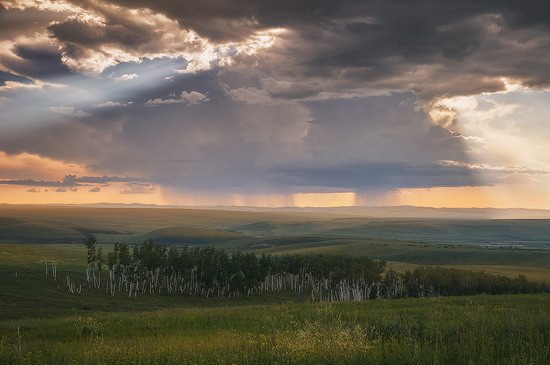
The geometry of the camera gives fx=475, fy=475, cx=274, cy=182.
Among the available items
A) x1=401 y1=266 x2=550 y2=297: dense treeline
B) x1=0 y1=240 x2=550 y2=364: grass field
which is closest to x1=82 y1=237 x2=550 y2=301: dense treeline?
x1=401 y1=266 x2=550 y2=297: dense treeline

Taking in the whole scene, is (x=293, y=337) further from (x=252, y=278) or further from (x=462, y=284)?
(x=462, y=284)

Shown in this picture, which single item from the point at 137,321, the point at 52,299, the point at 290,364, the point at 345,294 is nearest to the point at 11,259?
the point at 52,299

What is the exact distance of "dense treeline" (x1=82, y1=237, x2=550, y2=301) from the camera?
121 m

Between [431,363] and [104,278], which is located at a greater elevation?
[431,363]

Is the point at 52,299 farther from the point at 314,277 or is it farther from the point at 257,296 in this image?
the point at 314,277

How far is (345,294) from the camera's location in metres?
136

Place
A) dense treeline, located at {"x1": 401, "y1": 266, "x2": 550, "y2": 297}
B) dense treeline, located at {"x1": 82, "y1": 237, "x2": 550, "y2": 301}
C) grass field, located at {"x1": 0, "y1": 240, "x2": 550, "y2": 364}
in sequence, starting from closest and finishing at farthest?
grass field, located at {"x1": 0, "y1": 240, "x2": 550, "y2": 364} → dense treeline, located at {"x1": 401, "y1": 266, "x2": 550, "y2": 297} → dense treeline, located at {"x1": 82, "y1": 237, "x2": 550, "y2": 301}

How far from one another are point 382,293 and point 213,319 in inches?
4217

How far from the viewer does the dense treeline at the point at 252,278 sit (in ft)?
398

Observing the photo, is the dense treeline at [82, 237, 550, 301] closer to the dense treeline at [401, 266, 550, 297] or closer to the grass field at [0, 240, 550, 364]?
the dense treeline at [401, 266, 550, 297]

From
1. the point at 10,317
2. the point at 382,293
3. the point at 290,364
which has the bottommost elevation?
the point at 382,293

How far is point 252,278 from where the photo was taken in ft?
428

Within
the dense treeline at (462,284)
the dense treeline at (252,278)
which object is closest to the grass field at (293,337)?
the dense treeline at (252,278)

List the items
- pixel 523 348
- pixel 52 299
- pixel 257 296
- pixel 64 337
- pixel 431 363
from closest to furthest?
pixel 431 363 < pixel 523 348 < pixel 64 337 < pixel 52 299 < pixel 257 296
